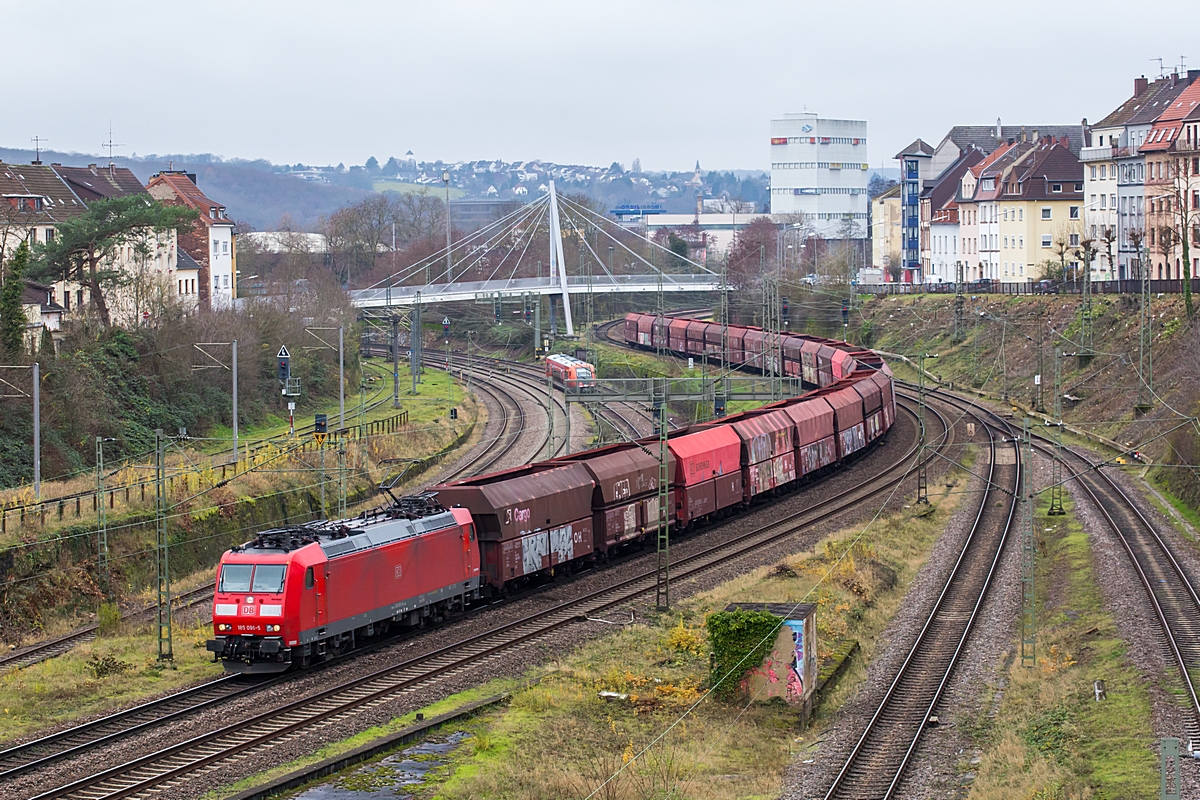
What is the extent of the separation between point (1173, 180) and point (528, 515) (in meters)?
67.4

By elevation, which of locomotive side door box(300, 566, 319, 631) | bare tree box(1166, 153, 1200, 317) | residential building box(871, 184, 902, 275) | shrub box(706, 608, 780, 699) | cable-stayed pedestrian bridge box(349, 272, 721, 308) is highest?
residential building box(871, 184, 902, 275)

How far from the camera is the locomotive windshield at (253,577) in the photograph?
3000 cm

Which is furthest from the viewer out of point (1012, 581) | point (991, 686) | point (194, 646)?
point (1012, 581)

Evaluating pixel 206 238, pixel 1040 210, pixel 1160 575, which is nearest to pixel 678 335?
pixel 1040 210

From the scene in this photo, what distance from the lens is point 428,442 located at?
71.5m

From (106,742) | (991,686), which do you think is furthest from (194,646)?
(991,686)

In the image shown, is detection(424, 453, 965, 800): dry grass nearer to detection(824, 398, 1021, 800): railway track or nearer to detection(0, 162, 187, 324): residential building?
→ detection(824, 398, 1021, 800): railway track

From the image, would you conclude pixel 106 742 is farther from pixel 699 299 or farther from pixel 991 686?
pixel 699 299

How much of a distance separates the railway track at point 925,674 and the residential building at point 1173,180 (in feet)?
138

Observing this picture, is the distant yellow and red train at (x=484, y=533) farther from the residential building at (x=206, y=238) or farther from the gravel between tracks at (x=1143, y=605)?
the residential building at (x=206, y=238)

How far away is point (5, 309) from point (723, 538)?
31119mm

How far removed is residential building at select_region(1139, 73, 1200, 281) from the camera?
87.8m

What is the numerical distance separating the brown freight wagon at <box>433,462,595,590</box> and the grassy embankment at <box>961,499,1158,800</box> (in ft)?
43.1

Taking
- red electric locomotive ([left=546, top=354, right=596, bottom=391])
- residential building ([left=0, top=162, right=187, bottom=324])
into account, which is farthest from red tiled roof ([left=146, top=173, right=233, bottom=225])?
red electric locomotive ([left=546, top=354, right=596, bottom=391])
